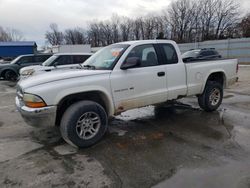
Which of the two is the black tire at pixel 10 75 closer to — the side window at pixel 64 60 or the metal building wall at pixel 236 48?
the side window at pixel 64 60

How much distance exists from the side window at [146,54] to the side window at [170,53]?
34 centimetres

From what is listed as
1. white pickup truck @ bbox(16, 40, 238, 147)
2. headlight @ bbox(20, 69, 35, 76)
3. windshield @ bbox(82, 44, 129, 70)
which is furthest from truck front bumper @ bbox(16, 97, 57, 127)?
headlight @ bbox(20, 69, 35, 76)

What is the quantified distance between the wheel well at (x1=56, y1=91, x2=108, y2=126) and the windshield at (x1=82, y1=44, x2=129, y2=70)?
1.89 feet

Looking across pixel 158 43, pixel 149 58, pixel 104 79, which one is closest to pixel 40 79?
pixel 104 79

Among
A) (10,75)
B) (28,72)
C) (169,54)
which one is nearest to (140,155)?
(169,54)

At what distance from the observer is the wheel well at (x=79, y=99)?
400 centimetres

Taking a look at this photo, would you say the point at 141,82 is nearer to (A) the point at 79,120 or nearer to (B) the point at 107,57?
(B) the point at 107,57

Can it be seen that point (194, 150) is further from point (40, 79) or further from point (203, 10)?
point (203, 10)

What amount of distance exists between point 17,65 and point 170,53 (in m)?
12.4

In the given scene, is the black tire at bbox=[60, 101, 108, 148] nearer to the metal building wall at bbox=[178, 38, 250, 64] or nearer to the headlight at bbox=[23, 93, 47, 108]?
the headlight at bbox=[23, 93, 47, 108]

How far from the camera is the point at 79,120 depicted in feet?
13.0

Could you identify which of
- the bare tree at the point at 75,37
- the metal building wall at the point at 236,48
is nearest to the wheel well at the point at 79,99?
the metal building wall at the point at 236,48

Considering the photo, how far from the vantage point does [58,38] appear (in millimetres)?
92250

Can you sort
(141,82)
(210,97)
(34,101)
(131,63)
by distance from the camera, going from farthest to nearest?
(210,97)
(141,82)
(131,63)
(34,101)
